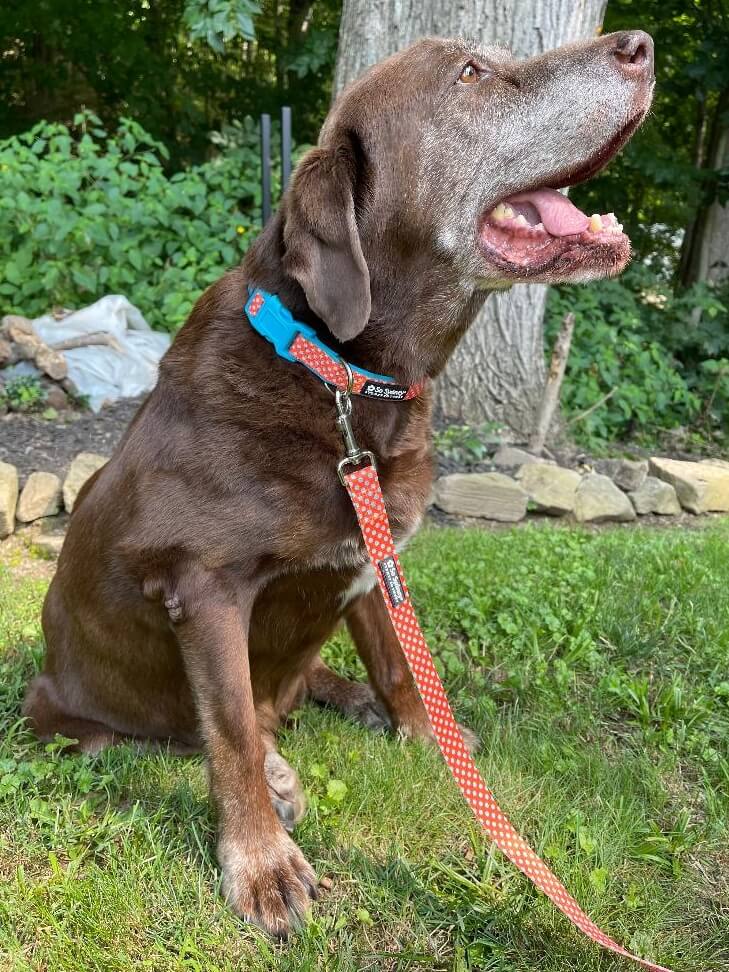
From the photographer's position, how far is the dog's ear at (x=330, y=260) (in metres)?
2.03

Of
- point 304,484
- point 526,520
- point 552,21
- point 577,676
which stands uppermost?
point 552,21

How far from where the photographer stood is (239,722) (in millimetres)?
2143

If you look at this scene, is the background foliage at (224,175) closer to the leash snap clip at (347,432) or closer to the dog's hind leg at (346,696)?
the dog's hind leg at (346,696)

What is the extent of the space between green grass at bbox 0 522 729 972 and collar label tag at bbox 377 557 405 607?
68cm

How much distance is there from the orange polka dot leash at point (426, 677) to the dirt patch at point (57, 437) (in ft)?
10.7

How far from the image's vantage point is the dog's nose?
7.18 ft

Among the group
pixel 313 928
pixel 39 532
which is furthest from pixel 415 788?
pixel 39 532

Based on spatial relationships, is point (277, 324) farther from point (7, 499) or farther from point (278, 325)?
point (7, 499)

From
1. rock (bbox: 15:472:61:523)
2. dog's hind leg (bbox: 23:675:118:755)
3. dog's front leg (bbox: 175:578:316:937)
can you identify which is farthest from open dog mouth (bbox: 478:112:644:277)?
rock (bbox: 15:472:61:523)

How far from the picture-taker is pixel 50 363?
18.4ft

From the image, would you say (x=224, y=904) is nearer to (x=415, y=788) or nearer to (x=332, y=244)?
(x=415, y=788)

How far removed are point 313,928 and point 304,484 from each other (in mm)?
1006

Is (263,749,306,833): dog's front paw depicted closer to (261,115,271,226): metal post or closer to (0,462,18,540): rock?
(0,462,18,540): rock

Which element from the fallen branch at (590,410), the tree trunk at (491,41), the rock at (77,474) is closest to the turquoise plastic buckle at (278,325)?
the rock at (77,474)
